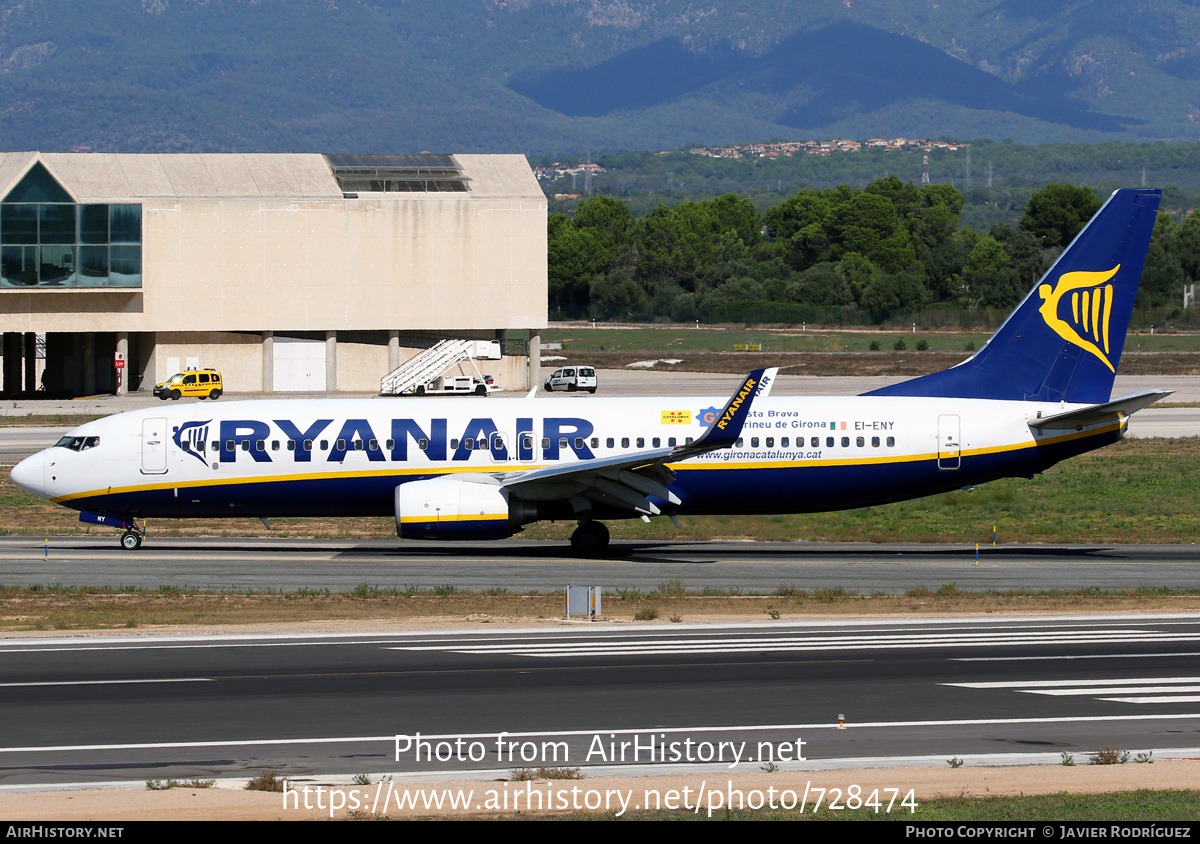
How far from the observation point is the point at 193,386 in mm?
89312

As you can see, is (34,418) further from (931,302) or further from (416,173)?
(931,302)

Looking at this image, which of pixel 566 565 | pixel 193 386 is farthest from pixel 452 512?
pixel 193 386

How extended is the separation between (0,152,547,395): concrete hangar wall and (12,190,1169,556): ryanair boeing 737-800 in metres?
59.4

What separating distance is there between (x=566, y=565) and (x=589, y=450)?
3.29 m

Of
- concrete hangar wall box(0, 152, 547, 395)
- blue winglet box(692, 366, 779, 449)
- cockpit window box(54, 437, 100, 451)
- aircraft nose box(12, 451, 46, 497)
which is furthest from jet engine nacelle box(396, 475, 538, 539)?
concrete hangar wall box(0, 152, 547, 395)

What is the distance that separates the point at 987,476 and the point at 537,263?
66.1 meters

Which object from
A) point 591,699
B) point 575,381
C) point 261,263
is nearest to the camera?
point 591,699

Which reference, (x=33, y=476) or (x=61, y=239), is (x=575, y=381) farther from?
(x=33, y=476)

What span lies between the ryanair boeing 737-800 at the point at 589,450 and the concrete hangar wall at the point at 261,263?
195 ft

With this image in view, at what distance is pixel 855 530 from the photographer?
4319cm

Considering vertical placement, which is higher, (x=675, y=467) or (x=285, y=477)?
(x=675, y=467)

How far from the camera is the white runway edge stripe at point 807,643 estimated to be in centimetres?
2361

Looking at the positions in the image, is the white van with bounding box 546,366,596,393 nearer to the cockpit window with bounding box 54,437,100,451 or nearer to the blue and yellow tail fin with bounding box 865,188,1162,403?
the blue and yellow tail fin with bounding box 865,188,1162,403
